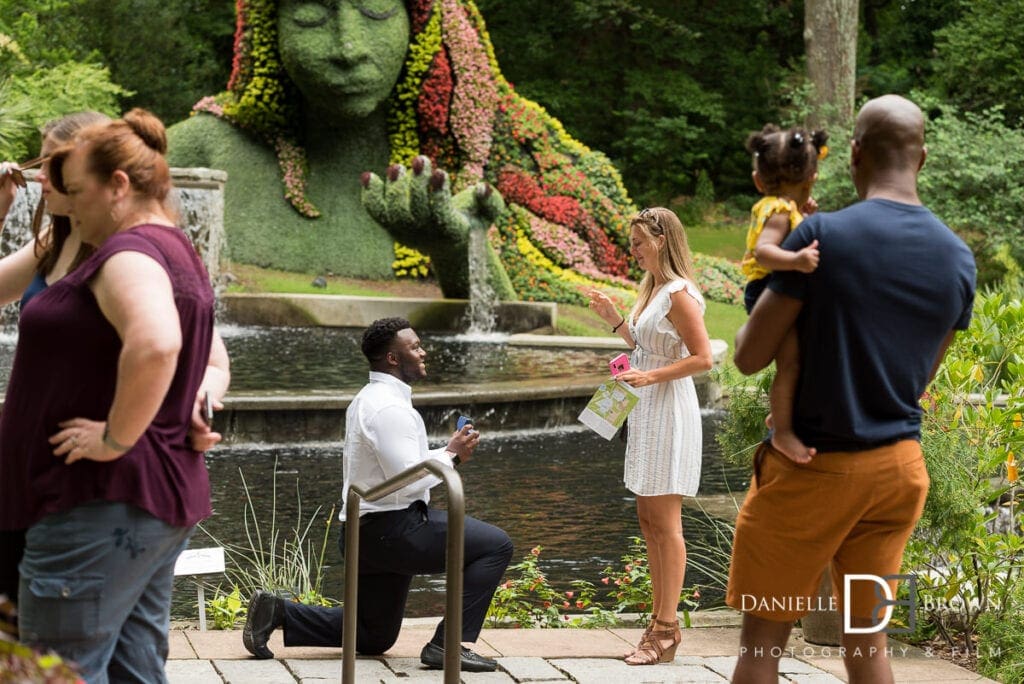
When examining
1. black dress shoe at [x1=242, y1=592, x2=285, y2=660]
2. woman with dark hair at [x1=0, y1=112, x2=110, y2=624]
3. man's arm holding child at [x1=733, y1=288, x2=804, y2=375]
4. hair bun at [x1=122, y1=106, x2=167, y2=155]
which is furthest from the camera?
black dress shoe at [x1=242, y1=592, x2=285, y2=660]

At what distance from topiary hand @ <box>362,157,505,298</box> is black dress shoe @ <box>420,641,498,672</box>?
11159 mm

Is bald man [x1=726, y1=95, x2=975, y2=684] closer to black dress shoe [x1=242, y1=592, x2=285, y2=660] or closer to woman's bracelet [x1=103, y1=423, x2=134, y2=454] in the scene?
woman's bracelet [x1=103, y1=423, x2=134, y2=454]

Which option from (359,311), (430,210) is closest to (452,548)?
(430,210)

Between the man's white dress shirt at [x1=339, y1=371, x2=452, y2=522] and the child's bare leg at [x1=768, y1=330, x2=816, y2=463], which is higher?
the child's bare leg at [x1=768, y1=330, x2=816, y2=463]

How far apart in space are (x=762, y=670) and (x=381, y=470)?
68.6 inches

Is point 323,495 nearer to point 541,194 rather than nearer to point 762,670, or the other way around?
point 762,670

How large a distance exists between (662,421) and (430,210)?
36.5ft

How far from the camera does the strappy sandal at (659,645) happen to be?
5020mm

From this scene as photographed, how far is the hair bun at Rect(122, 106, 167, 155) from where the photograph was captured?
10.1ft

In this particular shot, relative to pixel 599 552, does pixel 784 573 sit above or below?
above

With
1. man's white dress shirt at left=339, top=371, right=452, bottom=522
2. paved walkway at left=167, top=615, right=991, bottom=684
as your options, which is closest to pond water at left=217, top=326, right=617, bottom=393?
paved walkway at left=167, top=615, right=991, bottom=684

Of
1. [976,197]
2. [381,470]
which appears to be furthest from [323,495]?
[976,197]

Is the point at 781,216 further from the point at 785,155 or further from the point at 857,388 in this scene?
the point at 857,388

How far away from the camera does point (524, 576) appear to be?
6426mm
